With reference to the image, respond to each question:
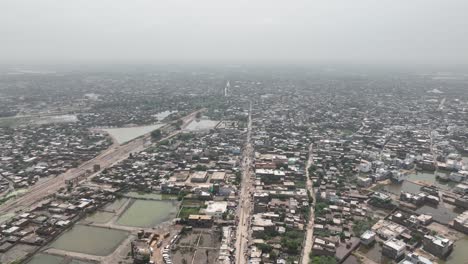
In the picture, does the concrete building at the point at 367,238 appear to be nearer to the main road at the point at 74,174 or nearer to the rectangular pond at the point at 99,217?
the rectangular pond at the point at 99,217

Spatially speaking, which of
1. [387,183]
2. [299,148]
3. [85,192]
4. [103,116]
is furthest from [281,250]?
[103,116]

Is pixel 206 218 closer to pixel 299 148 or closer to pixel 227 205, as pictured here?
pixel 227 205

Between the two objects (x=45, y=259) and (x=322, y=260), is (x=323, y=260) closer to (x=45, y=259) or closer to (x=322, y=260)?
(x=322, y=260)

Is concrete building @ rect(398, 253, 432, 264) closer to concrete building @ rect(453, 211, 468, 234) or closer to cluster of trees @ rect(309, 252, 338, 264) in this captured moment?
cluster of trees @ rect(309, 252, 338, 264)

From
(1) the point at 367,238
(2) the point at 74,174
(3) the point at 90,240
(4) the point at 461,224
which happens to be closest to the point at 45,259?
(3) the point at 90,240

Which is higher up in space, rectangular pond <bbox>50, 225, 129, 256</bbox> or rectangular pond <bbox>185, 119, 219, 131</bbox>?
rectangular pond <bbox>185, 119, 219, 131</bbox>

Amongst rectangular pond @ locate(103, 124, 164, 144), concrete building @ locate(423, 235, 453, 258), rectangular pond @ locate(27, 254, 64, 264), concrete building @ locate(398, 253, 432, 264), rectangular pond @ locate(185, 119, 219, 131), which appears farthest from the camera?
rectangular pond @ locate(185, 119, 219, 131)

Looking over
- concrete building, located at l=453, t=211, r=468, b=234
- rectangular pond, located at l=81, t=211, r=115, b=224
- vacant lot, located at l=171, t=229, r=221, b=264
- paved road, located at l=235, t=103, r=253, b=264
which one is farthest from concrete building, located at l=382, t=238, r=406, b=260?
rectangular pond, located at l=81, t=211, r=115, b=224
